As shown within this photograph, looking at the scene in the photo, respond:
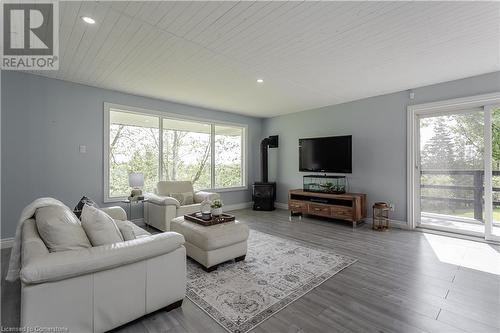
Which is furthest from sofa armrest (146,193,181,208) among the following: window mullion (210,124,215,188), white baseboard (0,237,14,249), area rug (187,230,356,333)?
white baseboard (0,237,14,249)

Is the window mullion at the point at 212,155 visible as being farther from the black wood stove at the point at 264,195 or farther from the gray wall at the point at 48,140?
the gray wall at the point at 48,140

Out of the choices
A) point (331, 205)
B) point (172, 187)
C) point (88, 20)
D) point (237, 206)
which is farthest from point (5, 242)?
point (331, 205)

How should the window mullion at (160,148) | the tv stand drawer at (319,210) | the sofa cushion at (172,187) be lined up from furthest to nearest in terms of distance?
1. the window mullion at (160,148)
2. the tv stand drawer at (319,210)
3. the sofa cushion at (172,187)

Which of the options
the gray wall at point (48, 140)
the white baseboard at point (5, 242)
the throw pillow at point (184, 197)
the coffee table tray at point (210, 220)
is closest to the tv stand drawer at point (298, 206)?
the throw pillow at point (184, 197)

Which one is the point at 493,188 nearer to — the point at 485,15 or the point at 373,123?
the point at 373,123

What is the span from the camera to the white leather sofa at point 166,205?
406cm

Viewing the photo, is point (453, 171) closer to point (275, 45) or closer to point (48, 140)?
point (275, 45)

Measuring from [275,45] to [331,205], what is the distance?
3.36m

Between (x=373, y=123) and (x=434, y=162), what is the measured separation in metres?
1.29

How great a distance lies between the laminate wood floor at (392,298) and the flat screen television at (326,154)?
A: 2.01 metres

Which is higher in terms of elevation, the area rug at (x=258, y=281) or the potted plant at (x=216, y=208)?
the potted plant at (x=216, y=208)

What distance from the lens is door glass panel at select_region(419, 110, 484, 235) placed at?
3.88 m

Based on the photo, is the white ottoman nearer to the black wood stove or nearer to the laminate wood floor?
the laminate wood floor

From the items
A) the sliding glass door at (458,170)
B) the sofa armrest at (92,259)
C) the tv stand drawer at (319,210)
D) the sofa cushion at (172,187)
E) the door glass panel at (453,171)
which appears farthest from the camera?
the tv stand drawer at (319,210)
